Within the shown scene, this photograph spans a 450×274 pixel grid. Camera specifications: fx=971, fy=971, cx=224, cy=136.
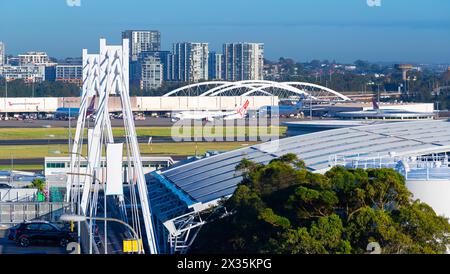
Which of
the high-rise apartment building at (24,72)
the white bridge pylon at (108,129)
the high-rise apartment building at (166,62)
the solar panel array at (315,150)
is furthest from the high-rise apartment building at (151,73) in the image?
the white bridge pylon at (108,129)

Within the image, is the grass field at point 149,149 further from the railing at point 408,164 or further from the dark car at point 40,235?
the dark car at point 40,235

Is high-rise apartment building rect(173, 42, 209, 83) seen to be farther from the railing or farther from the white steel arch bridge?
the railing

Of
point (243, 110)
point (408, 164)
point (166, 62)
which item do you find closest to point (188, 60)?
point (166, 62)

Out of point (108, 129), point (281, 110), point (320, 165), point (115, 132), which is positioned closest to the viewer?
→ point (320, 165)

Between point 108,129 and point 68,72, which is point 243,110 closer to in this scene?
point 68,72

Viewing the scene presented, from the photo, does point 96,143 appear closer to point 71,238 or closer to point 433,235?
point 71,238

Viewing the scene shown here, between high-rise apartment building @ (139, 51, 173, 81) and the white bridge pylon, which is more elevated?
high-rise apartment building @ (139, 51, 173, 81)

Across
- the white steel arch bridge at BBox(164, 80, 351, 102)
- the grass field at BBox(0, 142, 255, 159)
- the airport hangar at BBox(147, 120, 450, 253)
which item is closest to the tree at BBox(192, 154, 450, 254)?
the airport hangar at BBox(147, 120, 450, 253)
